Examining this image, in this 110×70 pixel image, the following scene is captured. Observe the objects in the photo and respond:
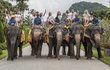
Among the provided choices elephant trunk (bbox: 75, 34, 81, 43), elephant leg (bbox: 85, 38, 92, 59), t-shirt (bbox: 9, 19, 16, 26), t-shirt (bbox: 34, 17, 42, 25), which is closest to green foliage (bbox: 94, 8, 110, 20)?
elephant leg (bbox: 85, 38, 92, 59)

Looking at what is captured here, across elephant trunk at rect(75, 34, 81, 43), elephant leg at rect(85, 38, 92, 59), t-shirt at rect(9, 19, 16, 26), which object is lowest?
elephant leg at rect(85, 38, 92, 59)

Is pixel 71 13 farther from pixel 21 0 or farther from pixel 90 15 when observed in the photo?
pixel 21 0

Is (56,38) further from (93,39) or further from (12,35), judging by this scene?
(12,35)

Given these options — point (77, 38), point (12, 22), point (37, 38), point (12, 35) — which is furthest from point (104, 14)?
point (12, 35)

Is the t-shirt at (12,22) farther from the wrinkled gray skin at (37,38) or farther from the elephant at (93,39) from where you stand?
the elephant at (93,39)

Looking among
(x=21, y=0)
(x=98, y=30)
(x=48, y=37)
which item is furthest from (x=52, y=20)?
(x=21, y=0)

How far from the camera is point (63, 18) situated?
26.5 meters

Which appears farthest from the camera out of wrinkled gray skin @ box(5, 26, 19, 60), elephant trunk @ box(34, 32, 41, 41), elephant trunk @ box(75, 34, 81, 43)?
elephant trunk @ box(34, 32, 41, 41)

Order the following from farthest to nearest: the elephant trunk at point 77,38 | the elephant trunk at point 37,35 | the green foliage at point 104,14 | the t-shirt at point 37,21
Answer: the green foliage at point 104,14, the t-shirt at point 37,21, the elephant trunk at point 37,35, the elephant trunk at point 77,38

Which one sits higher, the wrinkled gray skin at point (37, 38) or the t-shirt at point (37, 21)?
the t-shirt at point (37, 21)

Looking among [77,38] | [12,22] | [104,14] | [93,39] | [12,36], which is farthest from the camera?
[104,14]

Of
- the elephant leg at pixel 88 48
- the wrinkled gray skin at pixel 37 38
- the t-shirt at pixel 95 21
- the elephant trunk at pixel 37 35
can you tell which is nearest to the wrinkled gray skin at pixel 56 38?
the wrinkled gray skin at pixel 37 38

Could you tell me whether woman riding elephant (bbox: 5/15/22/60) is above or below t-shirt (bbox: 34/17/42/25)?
below

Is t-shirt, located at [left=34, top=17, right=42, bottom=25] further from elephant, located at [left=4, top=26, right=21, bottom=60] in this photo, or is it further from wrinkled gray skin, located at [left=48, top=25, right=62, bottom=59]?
elephant, located at [left=4, top=26, right=21, bottom=60]
